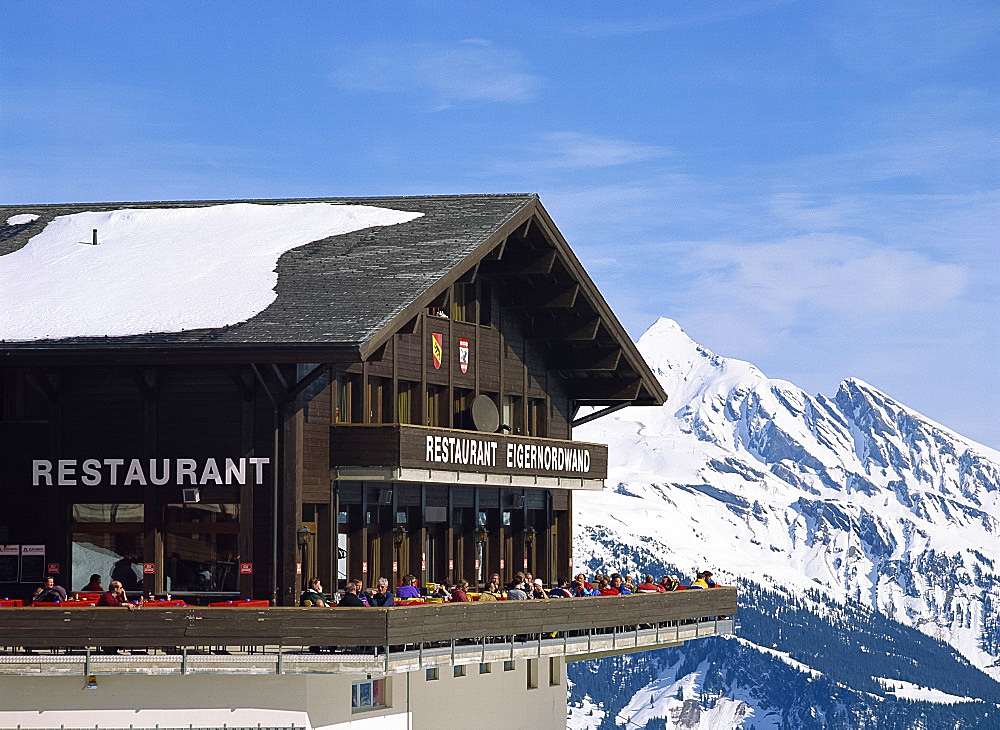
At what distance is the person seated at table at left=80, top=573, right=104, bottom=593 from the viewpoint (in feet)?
122

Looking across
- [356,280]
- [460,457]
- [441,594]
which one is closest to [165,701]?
[441,594]

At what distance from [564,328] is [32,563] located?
16036mm

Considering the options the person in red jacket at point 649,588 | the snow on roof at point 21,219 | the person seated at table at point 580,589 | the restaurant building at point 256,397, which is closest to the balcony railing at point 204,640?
the restaurant building at point 256,397

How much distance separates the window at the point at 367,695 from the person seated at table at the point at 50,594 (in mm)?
6052

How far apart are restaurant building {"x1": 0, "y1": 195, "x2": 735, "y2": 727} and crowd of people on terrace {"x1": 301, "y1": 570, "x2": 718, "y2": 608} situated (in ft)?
4.10

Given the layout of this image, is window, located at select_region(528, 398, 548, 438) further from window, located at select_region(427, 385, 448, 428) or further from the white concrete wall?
the white concrete wall

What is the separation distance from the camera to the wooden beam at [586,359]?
4888 centimetres

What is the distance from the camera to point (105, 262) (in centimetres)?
4084

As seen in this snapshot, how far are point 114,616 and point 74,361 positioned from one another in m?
5.40

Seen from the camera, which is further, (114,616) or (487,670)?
(487,670)

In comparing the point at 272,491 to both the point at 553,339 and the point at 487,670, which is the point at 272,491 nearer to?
the point at 487,670

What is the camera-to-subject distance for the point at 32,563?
37906mm

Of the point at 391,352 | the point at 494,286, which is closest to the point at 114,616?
the point at 391,352

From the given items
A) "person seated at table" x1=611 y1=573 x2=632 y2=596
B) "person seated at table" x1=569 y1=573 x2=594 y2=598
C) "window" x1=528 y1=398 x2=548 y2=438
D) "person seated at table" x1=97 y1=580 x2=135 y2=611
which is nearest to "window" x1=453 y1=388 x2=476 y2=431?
"window" x1=528 y1=398 x2=548 y2=438
